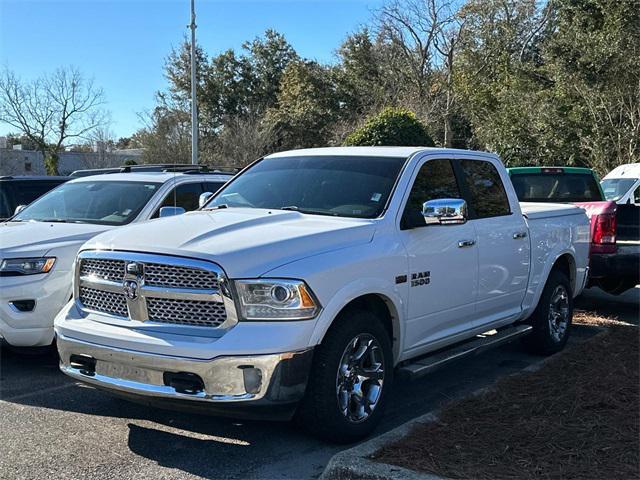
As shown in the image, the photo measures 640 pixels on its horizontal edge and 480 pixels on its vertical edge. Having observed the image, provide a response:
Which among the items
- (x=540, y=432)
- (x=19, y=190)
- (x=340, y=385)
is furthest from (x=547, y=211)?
(x=19, y=190)

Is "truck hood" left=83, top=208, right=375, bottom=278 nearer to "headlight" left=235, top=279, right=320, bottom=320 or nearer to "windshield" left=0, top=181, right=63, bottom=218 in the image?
"headlight" left=235, top=279, right=320, bottom=320

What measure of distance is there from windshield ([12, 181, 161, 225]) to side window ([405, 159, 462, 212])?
10.1 ft

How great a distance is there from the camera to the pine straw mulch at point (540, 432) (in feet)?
13.2

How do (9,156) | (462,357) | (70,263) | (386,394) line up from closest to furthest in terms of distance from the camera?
(386,394) → (462,357) → (70,263) → (9,156)

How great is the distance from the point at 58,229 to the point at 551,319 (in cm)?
494

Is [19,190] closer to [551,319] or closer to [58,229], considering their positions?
[58,229]

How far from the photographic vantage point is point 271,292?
3.99 metres

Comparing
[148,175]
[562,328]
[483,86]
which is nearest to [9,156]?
[483,86]

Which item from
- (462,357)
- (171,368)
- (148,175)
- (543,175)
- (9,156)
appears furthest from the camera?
(9,156)

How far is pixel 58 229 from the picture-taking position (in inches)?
255

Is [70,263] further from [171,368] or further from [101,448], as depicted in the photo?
[171,368]

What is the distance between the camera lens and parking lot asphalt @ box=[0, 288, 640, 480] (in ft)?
13.6

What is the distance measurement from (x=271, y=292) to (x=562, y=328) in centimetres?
430

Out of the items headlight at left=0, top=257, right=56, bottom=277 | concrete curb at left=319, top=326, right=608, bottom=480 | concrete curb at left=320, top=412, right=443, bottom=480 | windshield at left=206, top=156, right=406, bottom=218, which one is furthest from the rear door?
headlight at left=0, top=257, right=56, bottom=277
